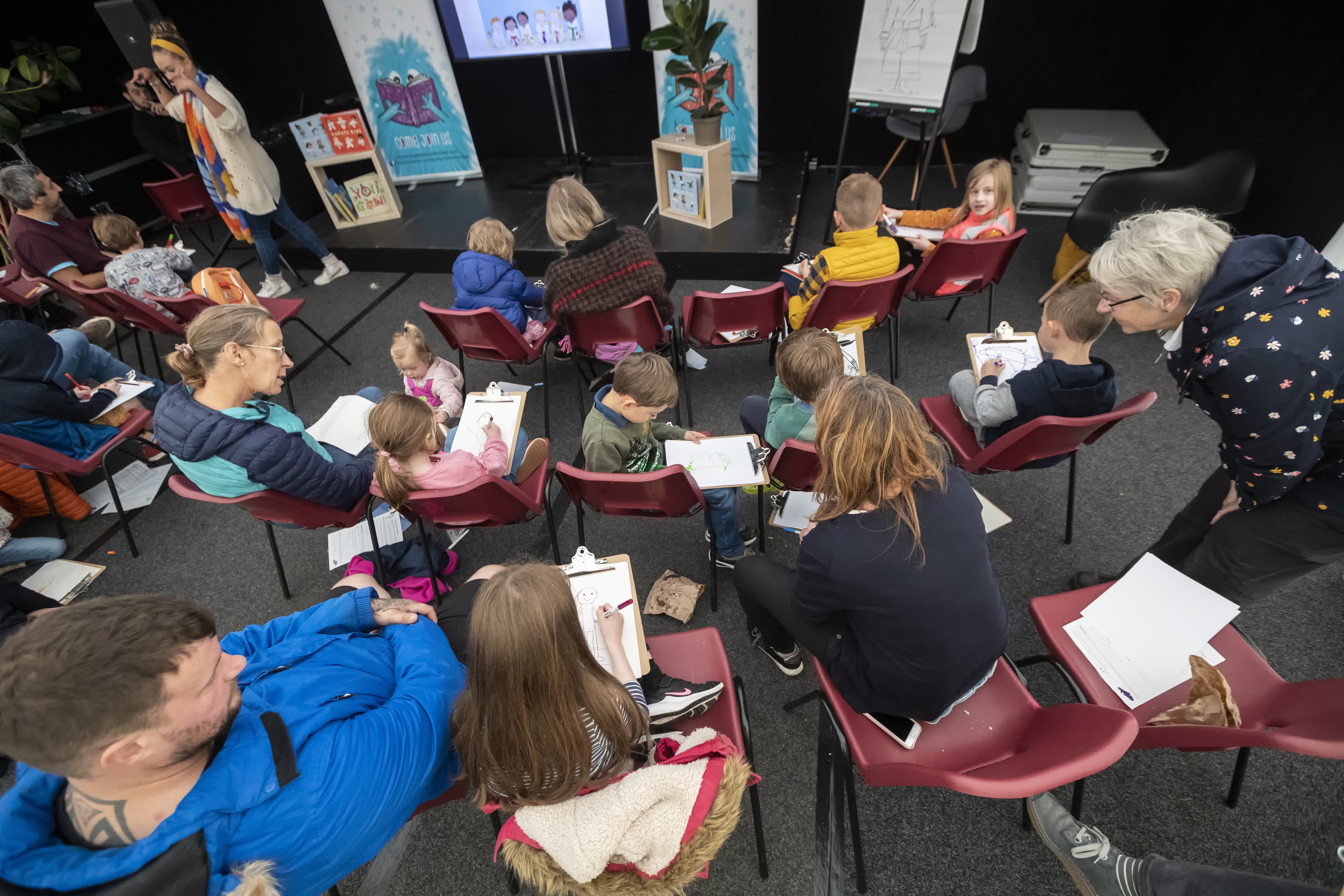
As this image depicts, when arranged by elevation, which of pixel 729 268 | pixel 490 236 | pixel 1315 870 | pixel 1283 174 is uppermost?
pixel 490 236

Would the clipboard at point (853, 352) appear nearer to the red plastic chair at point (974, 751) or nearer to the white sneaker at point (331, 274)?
the red plastic chair at point (974, 751)

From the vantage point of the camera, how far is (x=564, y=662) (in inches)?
40.8

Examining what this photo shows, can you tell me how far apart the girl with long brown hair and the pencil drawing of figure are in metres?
4.20

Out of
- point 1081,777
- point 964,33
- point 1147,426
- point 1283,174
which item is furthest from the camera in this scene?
point 964,33

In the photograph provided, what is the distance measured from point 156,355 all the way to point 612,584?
12.9 feet

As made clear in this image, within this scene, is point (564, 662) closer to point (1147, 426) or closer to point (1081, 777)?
point (1081, 777)

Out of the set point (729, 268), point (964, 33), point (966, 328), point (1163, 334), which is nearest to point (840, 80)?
point (964, 33)

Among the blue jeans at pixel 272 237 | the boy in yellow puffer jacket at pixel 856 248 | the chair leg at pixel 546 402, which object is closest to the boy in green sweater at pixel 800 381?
the boy in yellow puffer jacket at pixel 856 248

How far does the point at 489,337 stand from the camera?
2.84m

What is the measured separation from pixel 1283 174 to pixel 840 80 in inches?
127

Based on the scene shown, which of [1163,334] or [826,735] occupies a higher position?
[1163,334]

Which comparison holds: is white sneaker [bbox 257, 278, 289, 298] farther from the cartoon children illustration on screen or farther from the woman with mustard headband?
the cartoon children illustration on screen

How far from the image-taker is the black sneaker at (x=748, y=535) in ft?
8.32

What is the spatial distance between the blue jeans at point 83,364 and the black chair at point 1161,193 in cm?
514
